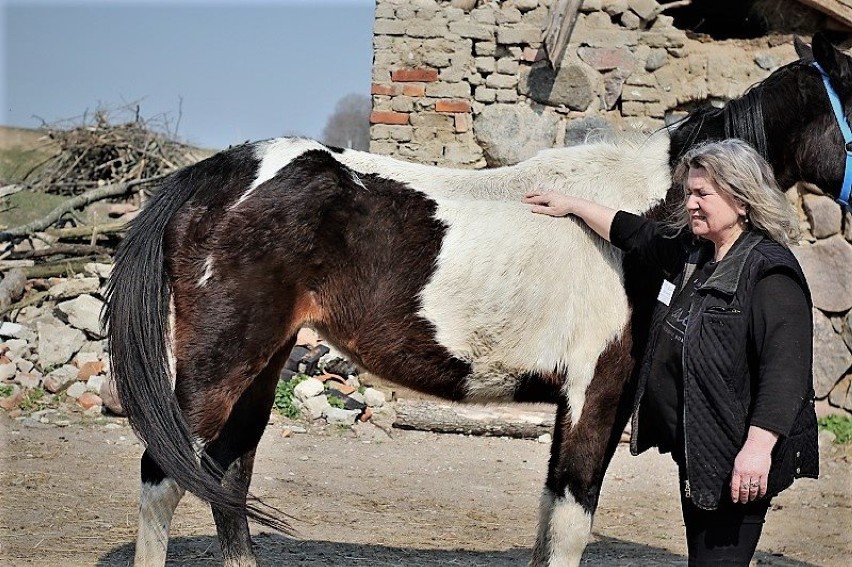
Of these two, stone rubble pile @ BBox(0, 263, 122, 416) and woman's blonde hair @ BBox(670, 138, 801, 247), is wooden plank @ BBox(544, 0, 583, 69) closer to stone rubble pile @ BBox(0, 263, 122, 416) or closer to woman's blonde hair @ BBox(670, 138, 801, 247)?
stone rubble pile @ BBox(0, 263, 122, 416)

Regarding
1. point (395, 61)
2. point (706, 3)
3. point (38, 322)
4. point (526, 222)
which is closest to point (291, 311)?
point (526, 222)

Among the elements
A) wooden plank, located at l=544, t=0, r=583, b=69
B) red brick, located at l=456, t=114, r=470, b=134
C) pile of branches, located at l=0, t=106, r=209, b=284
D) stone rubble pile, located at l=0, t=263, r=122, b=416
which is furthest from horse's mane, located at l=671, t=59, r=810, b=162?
pile of branches, located at l=0, t=106, r=209, b=284

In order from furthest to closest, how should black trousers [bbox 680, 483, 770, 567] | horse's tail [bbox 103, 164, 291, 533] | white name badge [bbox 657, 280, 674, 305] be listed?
1. horse's tail [bbox 103, 164, 291, 533]
2. white name badge [bbox 657, 280, 674, 305]
3. black trousers [bbox 680, 483, 770, 567]

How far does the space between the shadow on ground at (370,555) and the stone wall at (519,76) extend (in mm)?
3292

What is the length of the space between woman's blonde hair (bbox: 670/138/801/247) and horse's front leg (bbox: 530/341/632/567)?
986mm

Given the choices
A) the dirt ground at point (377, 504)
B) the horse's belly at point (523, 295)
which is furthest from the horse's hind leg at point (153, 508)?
the horse's belly at point (523, 295)

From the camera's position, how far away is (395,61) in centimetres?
726

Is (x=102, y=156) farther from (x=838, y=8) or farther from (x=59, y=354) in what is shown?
(x=838, y=8)

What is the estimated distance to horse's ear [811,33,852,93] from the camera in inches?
147

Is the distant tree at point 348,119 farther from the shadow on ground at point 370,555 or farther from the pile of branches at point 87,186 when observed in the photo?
the shadow on ground at point 370,555

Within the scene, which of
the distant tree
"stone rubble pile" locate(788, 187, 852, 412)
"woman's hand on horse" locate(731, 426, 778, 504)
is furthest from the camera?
the distant tree

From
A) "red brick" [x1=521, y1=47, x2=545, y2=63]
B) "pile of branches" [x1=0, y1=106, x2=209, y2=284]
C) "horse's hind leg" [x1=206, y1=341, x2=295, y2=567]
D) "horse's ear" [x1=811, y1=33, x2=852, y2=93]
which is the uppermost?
"horse's ear" [x1=811, y1=33, x2=852, y2=93]

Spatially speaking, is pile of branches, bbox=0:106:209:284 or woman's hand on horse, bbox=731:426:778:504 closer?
woman's hand on horse, bbox=731:426:778:504

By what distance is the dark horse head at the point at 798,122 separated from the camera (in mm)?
3770
